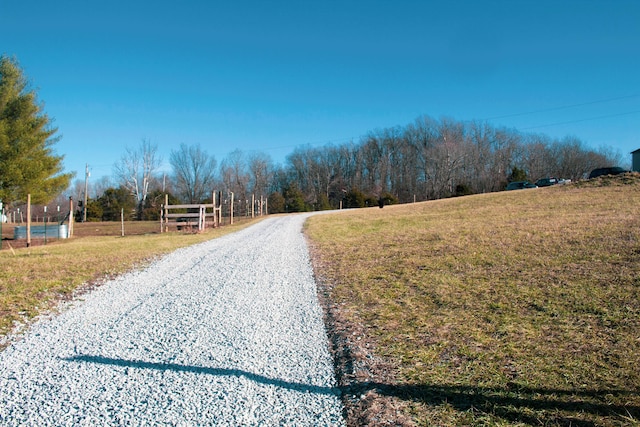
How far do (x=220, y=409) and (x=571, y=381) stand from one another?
→ 2686mm

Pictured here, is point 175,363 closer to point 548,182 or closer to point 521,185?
point 548,182

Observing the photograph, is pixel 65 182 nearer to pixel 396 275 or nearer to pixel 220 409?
pixel 396 275

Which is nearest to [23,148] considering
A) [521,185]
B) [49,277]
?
[49,277]

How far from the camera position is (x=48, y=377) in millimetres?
3297

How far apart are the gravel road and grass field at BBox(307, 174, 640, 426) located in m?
0.40

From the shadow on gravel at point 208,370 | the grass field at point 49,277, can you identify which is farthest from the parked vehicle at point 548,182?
the shadow on gravel at point 208,370

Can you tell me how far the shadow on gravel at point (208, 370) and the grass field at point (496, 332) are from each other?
0.86ft

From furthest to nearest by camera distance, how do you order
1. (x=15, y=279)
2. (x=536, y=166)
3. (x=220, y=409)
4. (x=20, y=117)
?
(x=536, y=166) → (x=20, y=117) → (x=15, y=279) → (x=220, y=409)

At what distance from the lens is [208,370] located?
11.3 ft

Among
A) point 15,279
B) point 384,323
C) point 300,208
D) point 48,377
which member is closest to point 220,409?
point 48,377

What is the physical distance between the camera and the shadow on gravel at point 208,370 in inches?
123

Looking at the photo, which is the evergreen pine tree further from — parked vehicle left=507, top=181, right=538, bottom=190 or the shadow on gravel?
parked vehicle left=507, top=181, right=538, bottom=190

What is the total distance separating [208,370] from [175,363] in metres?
0.37

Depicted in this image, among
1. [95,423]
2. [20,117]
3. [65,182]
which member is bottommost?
[95,423]
